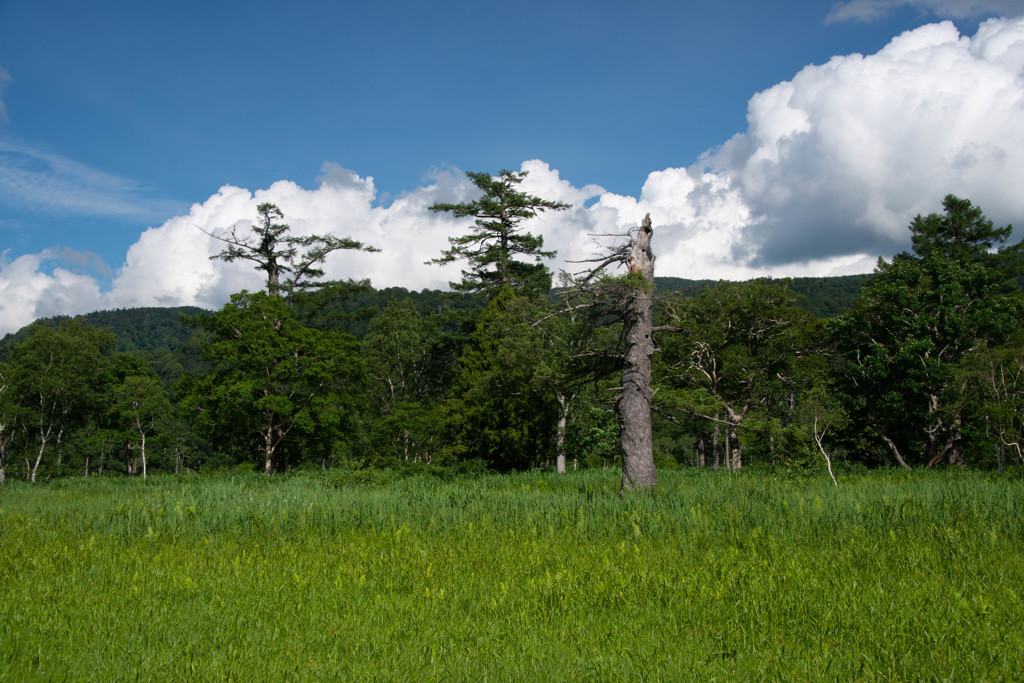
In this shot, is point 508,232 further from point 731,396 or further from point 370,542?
point 370,542

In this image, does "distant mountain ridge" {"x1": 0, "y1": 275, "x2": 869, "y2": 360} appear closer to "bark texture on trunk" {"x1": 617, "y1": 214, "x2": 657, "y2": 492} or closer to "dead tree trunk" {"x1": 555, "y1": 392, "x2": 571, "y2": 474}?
"bark texture on trunk" {"x1": 617, "y1": 214, "x2": 657, "y2": 492}

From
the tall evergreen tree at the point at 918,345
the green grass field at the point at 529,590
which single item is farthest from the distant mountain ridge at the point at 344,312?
the green grass field at the point at 529,590

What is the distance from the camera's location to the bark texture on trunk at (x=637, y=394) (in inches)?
456

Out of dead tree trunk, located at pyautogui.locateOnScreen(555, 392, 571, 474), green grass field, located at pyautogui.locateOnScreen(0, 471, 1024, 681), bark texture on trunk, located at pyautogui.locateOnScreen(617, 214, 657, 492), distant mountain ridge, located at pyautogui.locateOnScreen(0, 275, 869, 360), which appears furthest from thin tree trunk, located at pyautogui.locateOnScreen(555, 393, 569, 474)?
green grass field, located at pyautogui.locateOnScreen(0, 471, 1024, 681)

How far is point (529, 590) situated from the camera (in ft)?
17.6

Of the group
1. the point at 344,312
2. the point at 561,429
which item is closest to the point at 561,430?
the point at 561,429

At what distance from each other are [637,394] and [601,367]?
191cm

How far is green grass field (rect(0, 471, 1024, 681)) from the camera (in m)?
3.84

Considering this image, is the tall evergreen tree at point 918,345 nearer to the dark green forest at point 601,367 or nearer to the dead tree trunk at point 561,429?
the dark green forest at point 601,367

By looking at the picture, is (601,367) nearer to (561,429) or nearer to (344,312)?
(561,429)

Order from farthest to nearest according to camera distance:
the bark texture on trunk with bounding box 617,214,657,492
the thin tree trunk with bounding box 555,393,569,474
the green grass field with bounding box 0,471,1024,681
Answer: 1. the thin tree trunk with bounding box 555,393,569,474
2. the bark texture on trunk with bounding box 617,214,657,492
3. the green grass field with bounding box 0,471,1024,681

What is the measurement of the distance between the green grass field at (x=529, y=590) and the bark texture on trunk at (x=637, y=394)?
231cm

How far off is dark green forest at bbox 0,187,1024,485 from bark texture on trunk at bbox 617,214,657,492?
101 mm

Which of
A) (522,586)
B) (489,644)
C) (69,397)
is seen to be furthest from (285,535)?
(69,397)
